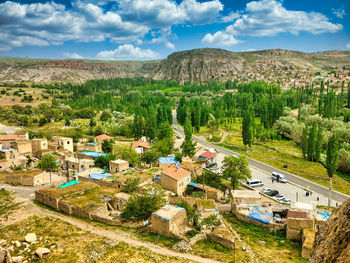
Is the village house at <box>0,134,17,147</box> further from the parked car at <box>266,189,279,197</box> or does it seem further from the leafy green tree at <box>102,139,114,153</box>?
the parked car at <box>266,189,279,197</box>

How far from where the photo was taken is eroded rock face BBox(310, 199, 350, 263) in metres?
4.25

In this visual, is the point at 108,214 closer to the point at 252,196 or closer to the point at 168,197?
the point at 168,197

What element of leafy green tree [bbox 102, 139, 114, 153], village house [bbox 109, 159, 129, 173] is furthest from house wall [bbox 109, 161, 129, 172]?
leafy green tree [bbox 102, 139, 114, 153]

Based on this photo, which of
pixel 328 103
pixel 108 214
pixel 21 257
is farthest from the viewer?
pixel 328 103

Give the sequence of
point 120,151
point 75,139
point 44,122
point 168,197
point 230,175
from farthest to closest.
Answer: point 44,122, point 75,139, point 120,151, point 230,175, point 168,197

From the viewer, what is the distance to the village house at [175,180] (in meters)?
32.4

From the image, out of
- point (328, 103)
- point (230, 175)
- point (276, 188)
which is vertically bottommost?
point (276, 188)

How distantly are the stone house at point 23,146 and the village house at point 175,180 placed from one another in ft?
94.1

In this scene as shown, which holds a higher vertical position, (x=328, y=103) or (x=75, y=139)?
(x=328, y=103)

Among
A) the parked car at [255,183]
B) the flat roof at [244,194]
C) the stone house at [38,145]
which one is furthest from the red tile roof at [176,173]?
the stone house at [38,145]

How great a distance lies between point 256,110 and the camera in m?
93.2

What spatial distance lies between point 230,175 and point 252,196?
180 inches

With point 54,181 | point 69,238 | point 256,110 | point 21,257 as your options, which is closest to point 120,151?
point 54,181

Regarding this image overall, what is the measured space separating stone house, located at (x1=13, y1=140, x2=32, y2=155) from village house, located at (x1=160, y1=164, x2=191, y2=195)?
28.7m
